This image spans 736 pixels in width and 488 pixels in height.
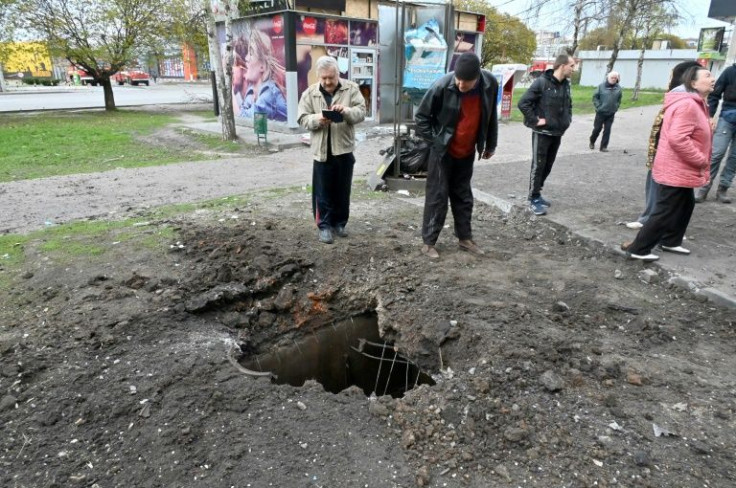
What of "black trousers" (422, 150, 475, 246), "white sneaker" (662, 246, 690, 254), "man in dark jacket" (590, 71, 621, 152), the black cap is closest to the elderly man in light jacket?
"black trousers" (422, 150, 475, 246)

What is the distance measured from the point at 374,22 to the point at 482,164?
7630 mm

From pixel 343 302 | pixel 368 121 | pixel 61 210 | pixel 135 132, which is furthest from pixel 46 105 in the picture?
pixel 343 302

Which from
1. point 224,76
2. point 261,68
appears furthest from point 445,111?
point 261,68

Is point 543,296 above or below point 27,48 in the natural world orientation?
below

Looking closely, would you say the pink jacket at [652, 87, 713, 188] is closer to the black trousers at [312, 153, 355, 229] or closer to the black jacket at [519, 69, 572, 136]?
the black jacket at [519, 69, 572, 136]

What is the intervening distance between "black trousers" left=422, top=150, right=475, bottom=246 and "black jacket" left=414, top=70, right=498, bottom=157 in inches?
6.5

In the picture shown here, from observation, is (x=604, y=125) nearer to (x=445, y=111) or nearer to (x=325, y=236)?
(x=445, y=111)

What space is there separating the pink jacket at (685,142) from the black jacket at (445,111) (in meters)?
1.51

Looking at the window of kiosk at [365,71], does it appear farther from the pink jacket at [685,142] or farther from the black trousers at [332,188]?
the pink jacket at [685,142]

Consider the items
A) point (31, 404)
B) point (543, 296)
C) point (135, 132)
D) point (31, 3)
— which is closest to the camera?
point (31, 404)

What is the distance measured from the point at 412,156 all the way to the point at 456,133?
3.17 m

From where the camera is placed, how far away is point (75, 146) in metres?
12.1

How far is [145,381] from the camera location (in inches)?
123

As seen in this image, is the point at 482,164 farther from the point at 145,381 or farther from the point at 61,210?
the point at 145,381
